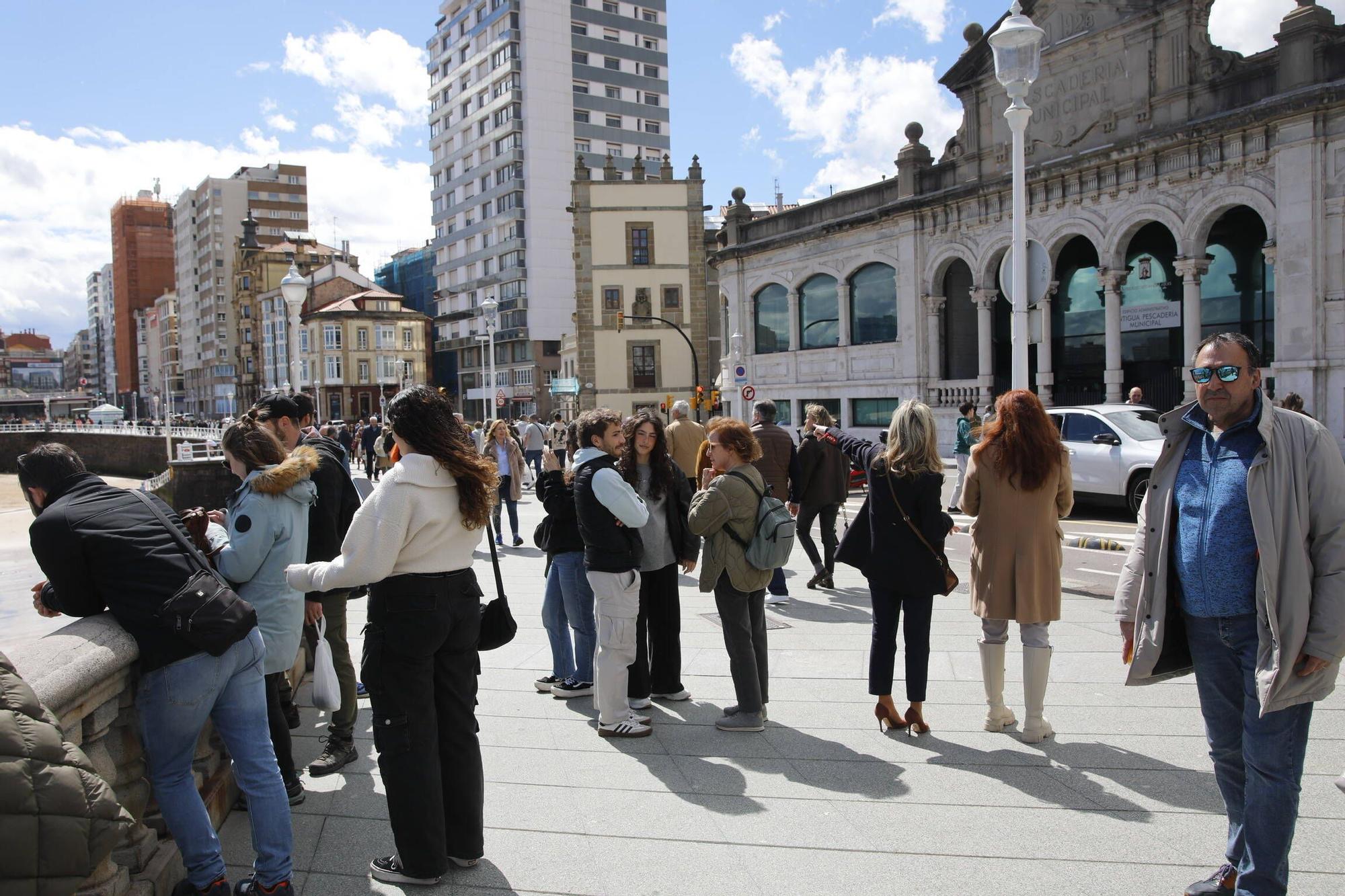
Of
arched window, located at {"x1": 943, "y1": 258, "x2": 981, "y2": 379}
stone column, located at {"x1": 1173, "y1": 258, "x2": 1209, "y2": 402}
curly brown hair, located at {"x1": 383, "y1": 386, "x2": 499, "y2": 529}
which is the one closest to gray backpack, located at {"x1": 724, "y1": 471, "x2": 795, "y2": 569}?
curly brown hair, located at {"x1": 383, "y1": 386, "x2": 499, "y2": 529}

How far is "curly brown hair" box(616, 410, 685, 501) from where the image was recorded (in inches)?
243

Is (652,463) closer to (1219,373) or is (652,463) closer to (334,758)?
(334,758)

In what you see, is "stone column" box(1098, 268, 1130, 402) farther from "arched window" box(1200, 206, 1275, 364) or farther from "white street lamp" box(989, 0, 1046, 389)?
"white street lamp" box(989, 0, 1046, 389)

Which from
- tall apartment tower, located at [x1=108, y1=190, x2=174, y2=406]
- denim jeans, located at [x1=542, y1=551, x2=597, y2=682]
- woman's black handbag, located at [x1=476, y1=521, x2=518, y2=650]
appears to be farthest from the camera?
tall apartment tower, located at [x1=108, y1=190, x2=174, y2=406]

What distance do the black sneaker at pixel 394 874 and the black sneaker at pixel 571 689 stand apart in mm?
2463

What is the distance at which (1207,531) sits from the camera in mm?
3643

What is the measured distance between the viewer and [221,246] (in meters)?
114

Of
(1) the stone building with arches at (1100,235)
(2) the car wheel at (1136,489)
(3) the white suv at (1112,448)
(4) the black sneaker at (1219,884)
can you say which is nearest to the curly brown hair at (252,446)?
(4) the black sneaker at (1219,884)

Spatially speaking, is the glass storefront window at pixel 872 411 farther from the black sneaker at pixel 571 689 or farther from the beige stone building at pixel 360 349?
the beige stone building at pixel 360 349

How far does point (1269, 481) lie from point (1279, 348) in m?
19.6

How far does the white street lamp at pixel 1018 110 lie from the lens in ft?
36.4

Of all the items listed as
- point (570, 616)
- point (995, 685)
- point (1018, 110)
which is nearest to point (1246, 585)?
point (995, 685)

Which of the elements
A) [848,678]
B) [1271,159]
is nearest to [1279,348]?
[1271,159]

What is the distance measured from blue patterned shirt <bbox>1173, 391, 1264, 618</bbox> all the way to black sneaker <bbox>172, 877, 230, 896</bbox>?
12.5ft
